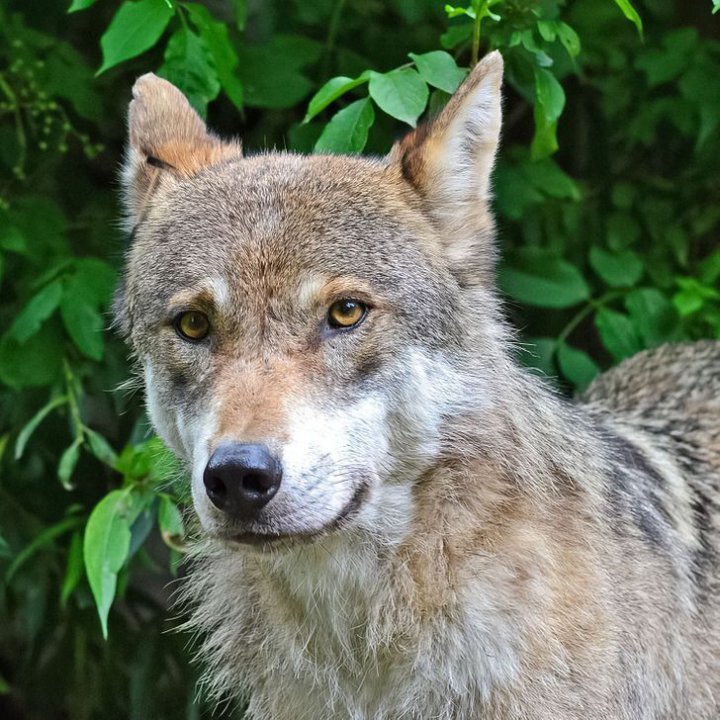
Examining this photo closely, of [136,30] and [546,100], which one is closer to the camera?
[136,30]

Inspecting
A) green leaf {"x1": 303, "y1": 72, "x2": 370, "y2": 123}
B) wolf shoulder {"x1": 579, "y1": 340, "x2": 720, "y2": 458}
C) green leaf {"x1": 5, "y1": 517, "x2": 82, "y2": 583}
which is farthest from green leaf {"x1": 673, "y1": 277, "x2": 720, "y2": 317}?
green leaf {"x1": 5, "y1": 517, "x2": 82, "y2": 583}

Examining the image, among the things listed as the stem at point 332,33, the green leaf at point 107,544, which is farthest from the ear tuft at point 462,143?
the green leaf at point 107,544

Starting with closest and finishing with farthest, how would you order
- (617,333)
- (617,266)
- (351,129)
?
(351,129) → (617,333) → (617,266)

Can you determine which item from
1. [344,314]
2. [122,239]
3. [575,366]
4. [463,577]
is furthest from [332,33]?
[463,577]

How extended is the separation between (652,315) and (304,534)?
258cm

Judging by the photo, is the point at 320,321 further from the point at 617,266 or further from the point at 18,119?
the point at 617,266

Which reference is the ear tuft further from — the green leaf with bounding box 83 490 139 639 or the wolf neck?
the green leaf with bounding box 83 490 139 639

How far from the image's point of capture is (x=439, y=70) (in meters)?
3.69

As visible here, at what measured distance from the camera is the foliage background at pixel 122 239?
14.5 feet

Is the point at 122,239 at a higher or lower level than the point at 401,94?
lower

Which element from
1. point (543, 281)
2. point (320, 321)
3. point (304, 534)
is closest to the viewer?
point (304, 534)

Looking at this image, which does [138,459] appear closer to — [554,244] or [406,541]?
[406,541]

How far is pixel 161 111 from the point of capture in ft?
12.9

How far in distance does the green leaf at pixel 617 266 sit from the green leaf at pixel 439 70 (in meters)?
1.74
